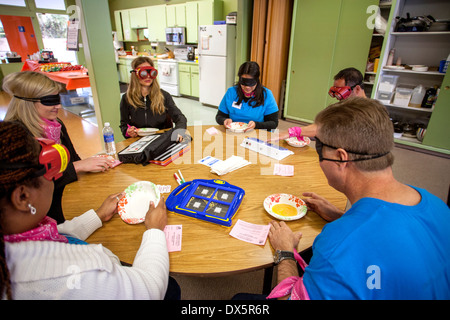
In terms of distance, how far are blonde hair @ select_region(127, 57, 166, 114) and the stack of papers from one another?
1.17 metres

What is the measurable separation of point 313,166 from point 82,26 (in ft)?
9.69

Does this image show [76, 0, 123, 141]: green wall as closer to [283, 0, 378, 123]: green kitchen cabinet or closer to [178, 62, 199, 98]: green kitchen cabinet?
[283, 0, 378, 123]: green kitchen cabinet

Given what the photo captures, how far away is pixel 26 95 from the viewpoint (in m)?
1.68

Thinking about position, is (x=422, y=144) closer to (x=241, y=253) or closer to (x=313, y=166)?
(x=313, y=166)

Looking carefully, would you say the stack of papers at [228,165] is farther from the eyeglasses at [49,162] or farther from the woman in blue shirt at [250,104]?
the eyeglasses at [49,162]

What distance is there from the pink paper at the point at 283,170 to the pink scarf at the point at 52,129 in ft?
5.26

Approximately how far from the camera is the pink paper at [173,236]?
3.59ft

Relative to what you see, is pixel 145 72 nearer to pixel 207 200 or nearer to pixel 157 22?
pixel 207 200

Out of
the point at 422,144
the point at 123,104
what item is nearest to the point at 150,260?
the point at 123,104

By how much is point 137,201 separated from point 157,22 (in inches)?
314

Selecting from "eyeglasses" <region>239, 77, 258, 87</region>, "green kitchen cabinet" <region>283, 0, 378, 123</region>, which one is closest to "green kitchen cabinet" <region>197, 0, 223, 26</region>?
"green kitchen cabinet" <region>283, 0, 378, 123</region>

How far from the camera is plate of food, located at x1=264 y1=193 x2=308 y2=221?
1.27 meters

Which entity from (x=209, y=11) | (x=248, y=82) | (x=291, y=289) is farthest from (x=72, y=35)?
(x=291, y=289)

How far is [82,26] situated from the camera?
2.84m
